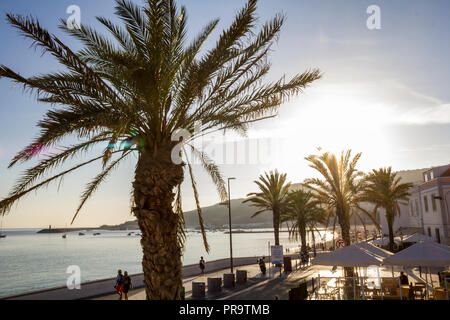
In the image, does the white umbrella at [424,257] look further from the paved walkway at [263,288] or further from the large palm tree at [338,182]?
the large palm tree at [338,182]

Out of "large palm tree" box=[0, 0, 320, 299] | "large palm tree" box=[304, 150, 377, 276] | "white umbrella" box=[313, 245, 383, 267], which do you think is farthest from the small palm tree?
"large palm tree" box=[0, 0, 320, 299]

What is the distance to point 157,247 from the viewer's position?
8500 mm

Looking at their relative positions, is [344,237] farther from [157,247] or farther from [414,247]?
[157,247]

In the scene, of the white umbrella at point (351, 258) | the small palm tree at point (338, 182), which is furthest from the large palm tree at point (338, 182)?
the white umbrella at point (351, 258)

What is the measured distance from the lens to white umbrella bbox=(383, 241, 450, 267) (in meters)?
12.7

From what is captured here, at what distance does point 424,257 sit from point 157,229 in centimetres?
1078

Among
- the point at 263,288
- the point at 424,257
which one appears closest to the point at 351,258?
the point at 424,257

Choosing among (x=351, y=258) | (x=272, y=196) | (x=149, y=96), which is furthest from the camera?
(x=272, y=196)

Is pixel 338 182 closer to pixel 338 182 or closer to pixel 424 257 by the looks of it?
pixel 338 182

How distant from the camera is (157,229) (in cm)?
843

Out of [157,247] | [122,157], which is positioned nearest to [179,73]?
[122,157]

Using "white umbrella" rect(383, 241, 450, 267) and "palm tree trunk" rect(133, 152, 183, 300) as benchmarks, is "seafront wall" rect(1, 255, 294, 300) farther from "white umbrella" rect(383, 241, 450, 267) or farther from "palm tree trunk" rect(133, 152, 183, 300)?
"white umbrella" rect(383, 241, 450, 267)

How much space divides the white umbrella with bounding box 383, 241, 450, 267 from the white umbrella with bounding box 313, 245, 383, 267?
2.13 feet
